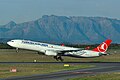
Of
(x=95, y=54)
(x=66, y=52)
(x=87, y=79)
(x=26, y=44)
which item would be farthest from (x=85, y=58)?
(x=87, y=79)

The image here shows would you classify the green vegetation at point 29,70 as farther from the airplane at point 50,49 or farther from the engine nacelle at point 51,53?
the airplane at point 50,49

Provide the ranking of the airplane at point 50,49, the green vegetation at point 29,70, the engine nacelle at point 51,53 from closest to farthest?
1. the green vegetation at point 29,70
2. the engine nacelle at point 51,53
3. the airplane at point 50,49

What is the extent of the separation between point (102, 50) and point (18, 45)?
23.9 m

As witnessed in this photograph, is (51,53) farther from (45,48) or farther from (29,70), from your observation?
(29,70)

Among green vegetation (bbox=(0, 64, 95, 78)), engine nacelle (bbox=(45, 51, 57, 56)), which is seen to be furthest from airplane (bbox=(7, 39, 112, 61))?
green vegetation (bbox=(0, 64, 95, 78))

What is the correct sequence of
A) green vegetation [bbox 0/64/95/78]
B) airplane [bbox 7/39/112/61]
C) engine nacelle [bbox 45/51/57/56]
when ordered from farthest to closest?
airplane [bbox 7/39/112/61]
engine nacelle [bbox 45/51/57/56]
green vegetation [bbox 0/64/95/78]

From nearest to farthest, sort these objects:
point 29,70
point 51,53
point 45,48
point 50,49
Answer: point 29,70
point 51,53
point 45,48
point 50,49

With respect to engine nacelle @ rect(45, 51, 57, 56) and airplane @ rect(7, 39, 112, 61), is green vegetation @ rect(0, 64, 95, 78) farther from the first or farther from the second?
airplane @ rect(7, 39, 112, 61)

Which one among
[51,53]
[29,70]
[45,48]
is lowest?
[29,70]

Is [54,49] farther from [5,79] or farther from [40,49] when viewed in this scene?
[5,79]

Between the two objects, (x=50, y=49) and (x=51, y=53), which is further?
(x=50, y=49)

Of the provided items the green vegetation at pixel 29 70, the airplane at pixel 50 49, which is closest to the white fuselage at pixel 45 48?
the airplane at pixel 50 49

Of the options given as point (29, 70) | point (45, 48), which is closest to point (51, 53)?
point (45, 48)

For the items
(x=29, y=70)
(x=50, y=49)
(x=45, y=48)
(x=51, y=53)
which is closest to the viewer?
(x=29, y=70)
